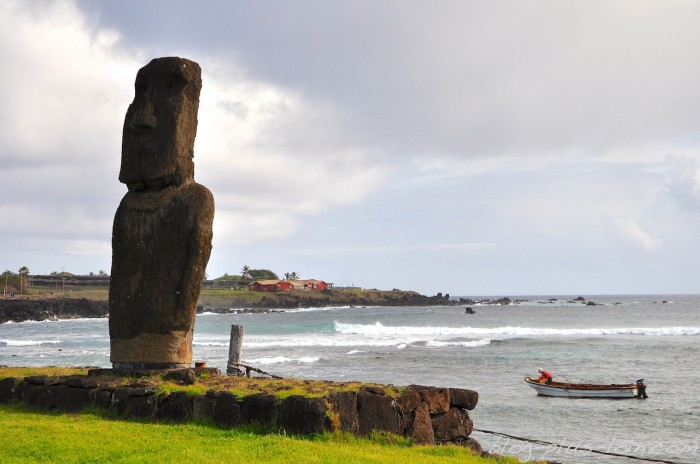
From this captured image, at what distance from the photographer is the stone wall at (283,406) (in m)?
8.22

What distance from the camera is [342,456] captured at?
720cm

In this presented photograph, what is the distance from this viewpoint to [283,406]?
8289 mm

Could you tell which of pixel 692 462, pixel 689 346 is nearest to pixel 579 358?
pixel 689 346

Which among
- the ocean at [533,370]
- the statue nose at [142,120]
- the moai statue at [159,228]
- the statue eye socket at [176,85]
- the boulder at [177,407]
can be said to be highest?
the statue eye socket at [176,85]

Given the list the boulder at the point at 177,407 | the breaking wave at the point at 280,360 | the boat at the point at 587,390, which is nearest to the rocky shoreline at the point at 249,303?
the breaking wave at the point at 280,360

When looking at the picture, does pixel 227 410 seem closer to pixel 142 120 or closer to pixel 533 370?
pixel 142 120

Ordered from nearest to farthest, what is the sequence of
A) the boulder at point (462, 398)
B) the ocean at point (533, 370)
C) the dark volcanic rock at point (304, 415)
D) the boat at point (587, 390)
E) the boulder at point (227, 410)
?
the dark volcanic rock at point (304, 415) → the boulder at point (227, 410) → the boulder at point (462, 398) → the ocean at point (533, 370) → the boat at point (587, 390)

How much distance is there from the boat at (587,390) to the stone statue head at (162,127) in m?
15.1

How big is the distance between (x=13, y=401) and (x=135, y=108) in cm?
416

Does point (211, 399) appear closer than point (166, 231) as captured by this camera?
Yes

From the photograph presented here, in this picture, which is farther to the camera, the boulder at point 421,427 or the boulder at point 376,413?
the boulder at point 421,427

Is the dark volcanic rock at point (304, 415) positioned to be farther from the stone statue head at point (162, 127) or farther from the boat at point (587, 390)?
the boat at point (587, 390)

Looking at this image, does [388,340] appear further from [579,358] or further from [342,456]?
[342,456]

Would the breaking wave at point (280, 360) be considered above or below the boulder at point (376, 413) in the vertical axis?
below
